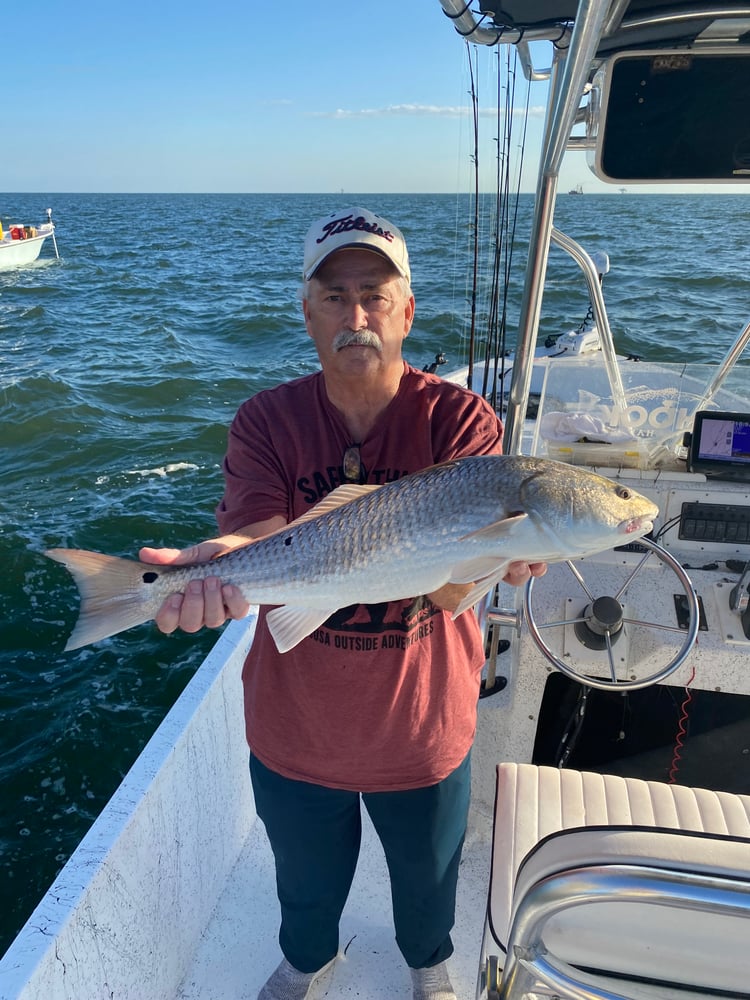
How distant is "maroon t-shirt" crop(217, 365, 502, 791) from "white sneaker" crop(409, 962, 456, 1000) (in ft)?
3.32

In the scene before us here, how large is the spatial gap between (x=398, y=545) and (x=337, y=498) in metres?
0.24

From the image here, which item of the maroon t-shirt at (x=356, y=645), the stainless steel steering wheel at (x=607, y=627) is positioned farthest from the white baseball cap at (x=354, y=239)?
the stainless steel steering wheel at (x=607, y=627)

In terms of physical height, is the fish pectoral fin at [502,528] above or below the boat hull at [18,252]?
below

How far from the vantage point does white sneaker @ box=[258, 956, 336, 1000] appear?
2777 mm

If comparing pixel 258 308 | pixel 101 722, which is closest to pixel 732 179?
pixel 101 722

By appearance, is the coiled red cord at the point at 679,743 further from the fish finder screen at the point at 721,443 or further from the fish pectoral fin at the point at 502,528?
the fish pectoral fin at the point at 502,528

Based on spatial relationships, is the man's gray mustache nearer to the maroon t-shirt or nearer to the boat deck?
the maroon t-shirt

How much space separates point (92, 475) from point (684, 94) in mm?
9837

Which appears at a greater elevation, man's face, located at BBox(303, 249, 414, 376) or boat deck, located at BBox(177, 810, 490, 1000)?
man's face, located at BBox(303, 249, 414, 376)

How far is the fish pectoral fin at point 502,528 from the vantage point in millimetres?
2064

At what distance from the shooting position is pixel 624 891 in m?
1.37

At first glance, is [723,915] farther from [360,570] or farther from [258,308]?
[258,308]

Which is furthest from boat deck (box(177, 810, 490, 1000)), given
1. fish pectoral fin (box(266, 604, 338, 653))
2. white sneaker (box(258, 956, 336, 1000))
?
fish pectoral fin (box(266, 604, 338, 653))

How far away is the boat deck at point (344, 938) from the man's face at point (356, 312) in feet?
8.40
